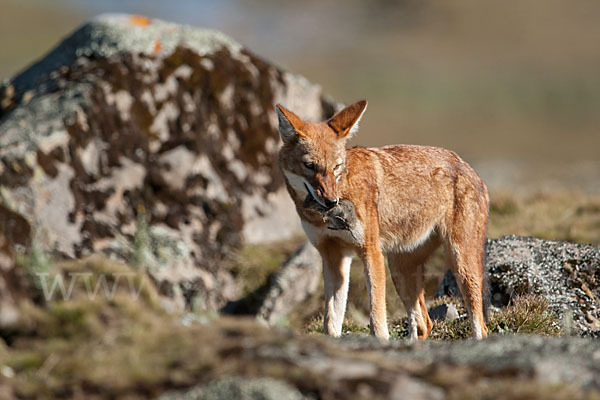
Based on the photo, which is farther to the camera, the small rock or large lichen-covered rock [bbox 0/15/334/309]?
large lichen-covered rock [bbox 0/15/334/309]

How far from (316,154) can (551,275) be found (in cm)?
407

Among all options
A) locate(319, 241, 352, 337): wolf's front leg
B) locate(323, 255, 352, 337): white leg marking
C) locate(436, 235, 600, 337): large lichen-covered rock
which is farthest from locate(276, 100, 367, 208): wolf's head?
locate(436, 235, 600, 337): large lichen-covered rock

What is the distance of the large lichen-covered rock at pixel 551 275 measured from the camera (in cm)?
863

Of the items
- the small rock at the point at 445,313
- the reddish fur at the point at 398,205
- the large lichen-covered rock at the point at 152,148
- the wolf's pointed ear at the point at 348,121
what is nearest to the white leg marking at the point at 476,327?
the reddish fur at the point at 398,205

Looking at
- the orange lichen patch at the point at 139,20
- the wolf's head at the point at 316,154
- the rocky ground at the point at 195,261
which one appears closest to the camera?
the rocky ground at the point at 195,261

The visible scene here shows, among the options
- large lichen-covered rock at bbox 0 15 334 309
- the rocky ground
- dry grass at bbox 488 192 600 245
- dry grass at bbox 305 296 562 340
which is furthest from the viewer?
dry grass at bbox 488 192 600 245

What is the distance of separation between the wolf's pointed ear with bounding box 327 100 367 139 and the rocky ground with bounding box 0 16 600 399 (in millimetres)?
2367

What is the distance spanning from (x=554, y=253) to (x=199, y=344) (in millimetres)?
6663

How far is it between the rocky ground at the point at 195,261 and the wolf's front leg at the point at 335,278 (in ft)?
3.39

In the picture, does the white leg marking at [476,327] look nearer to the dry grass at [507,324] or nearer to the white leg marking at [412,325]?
the dry grass at [507,324]

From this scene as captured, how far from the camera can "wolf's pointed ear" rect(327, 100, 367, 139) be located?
24.8 ft

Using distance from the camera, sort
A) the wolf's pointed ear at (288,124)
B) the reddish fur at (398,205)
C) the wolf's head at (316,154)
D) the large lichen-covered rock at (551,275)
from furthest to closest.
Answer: the large lichen-covered rock at (551,275)
the wolf's pointed ear at (288,124)
the reddish fur at (398,205)
the wolf's head at (316,154)

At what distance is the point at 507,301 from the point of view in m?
8.91

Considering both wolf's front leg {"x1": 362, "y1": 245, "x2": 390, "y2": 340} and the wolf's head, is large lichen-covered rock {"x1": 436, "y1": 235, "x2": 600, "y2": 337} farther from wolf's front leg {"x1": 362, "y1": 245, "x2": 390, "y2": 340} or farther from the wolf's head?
the wolf's head
